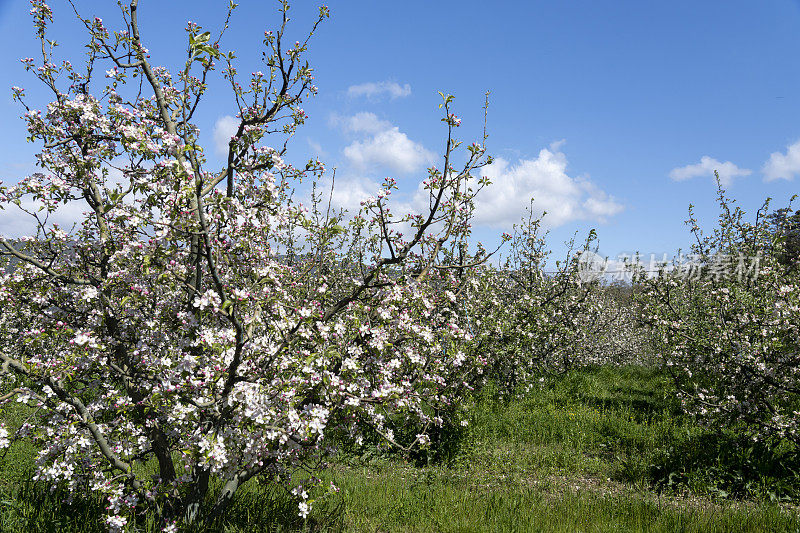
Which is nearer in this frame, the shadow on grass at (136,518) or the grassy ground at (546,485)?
the shadow on grass at (136,518)

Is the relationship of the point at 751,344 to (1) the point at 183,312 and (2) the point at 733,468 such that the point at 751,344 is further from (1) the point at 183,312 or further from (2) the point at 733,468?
(1) the point at 183,312

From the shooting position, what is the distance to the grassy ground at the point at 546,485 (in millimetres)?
5281

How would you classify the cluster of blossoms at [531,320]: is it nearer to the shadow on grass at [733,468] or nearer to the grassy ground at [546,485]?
the grassy ground at [546,485]

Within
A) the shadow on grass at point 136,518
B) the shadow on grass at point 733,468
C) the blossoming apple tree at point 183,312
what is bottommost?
the shadow on grass at point 136,518

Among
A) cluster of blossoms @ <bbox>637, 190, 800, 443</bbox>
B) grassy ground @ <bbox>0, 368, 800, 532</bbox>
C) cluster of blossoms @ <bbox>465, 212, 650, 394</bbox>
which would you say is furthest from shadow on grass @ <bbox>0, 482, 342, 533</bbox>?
cluster of blossoms @ <bbox>637, 190, 800, 443</bbox>

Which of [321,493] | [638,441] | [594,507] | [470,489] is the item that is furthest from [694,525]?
[321,493]

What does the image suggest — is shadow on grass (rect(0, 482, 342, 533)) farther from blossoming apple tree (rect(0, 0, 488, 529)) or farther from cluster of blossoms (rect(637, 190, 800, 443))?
cluster of blossoms (rect(637, 190, 800, 443))

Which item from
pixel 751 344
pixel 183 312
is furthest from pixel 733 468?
pixel 183 312

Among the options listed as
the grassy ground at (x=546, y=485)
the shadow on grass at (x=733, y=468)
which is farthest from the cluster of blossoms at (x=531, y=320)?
the shadow on grass at (x=733, y=468)

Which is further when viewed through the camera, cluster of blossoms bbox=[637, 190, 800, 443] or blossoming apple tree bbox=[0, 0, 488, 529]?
cluster of blossoms bbox=[637, 190, 800, 443]

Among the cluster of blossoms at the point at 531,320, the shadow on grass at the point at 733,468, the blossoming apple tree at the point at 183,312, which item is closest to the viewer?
the blossoming apple tree at the point at 183,312

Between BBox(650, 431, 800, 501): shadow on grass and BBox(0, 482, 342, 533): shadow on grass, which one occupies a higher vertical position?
BBox(650, 431, 800, 501): shadow on grass

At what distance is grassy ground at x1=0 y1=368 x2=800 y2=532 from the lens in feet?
17.3

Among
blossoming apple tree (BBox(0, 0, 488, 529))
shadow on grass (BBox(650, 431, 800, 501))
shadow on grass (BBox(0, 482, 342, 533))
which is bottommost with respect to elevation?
shadow on grass (BBox(0, 482, 342, 533))
